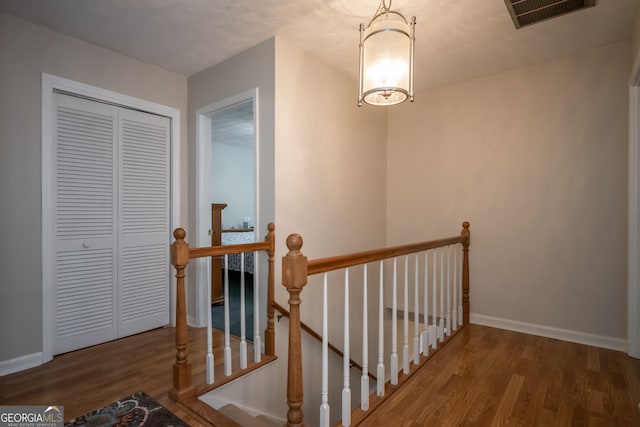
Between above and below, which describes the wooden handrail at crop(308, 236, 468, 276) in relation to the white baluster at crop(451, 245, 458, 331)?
above

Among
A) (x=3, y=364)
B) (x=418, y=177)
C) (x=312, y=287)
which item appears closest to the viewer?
(x=3, y=364)

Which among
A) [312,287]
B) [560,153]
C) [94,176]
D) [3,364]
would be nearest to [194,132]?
[94,176]

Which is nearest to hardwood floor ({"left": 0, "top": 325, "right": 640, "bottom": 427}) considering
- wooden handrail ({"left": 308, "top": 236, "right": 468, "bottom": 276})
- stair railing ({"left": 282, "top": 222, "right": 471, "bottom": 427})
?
stair railing ({"left": 282, "top": 222, "right": 471, "bottom": 427})

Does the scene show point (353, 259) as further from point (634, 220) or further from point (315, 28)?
point (634, 220)

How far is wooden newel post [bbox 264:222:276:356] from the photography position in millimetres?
2461

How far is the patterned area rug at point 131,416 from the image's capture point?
1696 millimetres

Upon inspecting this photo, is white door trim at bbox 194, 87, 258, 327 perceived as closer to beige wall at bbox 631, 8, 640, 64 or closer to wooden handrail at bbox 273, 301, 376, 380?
wooden handrail at bbox 273, 301, 376, 380

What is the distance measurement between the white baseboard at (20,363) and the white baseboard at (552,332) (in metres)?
3.66

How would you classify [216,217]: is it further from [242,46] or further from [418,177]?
[418,177]

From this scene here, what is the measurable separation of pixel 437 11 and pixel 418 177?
1.76 meters

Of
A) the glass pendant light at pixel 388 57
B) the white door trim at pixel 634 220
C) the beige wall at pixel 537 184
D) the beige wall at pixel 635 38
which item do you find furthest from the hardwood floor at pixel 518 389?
the beige wall at pixel 635 38

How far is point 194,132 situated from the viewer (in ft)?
10.6

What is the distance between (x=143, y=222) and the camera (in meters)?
3.02

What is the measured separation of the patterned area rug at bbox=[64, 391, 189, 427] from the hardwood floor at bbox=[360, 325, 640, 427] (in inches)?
42.3
